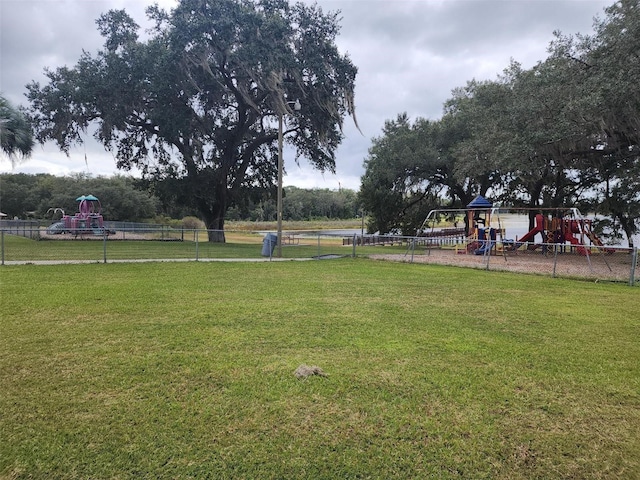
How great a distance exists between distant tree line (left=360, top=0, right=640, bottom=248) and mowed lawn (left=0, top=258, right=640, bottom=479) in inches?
351

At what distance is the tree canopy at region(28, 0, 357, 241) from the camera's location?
794 inches

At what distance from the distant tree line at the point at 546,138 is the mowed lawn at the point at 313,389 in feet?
29.3

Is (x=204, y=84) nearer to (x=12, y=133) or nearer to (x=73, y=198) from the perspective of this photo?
(x=12, y=133)

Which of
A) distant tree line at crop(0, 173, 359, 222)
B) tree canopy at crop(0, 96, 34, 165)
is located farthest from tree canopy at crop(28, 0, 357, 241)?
distant tree line at crop(0, 173, 359, 222)

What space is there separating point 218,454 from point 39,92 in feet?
82.8

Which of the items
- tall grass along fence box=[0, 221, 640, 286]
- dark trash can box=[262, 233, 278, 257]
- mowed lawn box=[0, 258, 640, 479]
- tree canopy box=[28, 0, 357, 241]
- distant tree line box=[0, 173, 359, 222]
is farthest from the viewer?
distant tree line box=[0, 173, 359, 222]

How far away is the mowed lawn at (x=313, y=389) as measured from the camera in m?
2.63

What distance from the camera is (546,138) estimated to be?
14.6 m

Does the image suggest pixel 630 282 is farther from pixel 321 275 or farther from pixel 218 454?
pixel 218 454

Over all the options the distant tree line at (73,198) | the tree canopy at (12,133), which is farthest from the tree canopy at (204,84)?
the distant tree line at (73,198)

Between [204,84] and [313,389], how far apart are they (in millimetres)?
21513

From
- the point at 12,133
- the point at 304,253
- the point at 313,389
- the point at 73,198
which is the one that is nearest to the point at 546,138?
the point at 304,253

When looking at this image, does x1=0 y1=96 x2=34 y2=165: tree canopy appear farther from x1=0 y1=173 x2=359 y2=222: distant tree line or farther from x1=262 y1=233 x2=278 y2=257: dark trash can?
x1=0 y1=173 x2=359 y2=222: distant tree line

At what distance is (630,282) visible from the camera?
10.1 m
